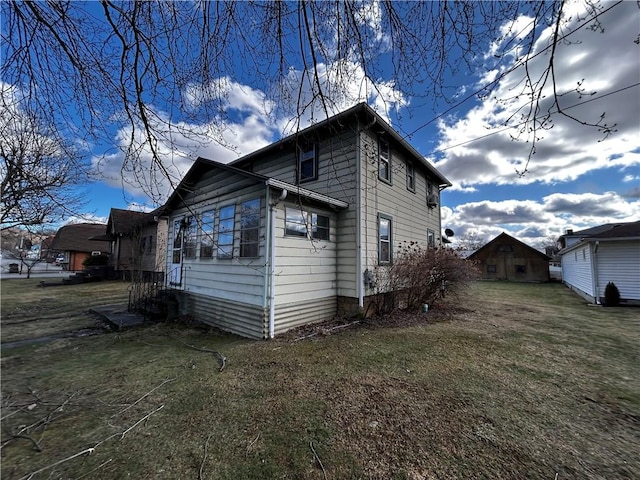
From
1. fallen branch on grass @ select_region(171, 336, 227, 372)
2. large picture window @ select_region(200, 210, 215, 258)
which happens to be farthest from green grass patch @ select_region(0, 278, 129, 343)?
fallen branch on grass @ select_region(171, 336, 227, 372)

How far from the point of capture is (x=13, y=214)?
20.3 feet

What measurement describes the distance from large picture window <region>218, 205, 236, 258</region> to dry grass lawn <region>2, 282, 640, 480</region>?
92.9 inches

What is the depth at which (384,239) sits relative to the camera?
8500 mm

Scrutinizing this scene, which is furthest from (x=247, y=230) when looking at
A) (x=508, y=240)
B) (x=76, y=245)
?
(x=76, y=245)

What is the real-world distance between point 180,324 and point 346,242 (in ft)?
16.7

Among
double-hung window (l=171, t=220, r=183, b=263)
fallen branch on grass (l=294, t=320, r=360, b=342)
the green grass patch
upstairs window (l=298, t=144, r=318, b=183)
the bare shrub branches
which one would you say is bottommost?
the green grass patch

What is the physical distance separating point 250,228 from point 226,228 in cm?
114

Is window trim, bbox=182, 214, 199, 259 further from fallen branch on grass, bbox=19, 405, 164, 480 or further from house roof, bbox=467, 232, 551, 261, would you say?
house roof, bbox=467, 232, 551, 261

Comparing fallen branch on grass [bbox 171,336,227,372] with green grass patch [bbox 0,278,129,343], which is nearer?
fallen branch on grass [bbox 171,336,227,372]

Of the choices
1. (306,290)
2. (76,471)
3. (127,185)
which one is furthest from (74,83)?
(306,290)

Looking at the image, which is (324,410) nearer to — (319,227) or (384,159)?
(319,227)

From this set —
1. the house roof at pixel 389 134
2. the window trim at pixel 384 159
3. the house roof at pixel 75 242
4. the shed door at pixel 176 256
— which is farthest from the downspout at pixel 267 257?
the house roof at pixel 75 242

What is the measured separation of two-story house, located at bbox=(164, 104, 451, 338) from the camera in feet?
19.3

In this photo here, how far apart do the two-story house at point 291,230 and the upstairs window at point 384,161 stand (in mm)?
32
